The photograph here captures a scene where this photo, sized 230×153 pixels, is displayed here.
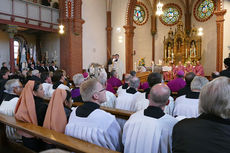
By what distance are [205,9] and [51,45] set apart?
12.2 metres

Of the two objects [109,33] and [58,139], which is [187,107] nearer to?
[58,139]

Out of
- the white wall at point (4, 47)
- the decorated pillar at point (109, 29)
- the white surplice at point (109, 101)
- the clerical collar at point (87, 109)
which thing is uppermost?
the decorated pillar at point (109, 29)

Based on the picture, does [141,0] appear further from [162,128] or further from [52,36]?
[162,128]

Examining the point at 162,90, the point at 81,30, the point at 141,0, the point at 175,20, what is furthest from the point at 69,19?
the point at 162,90

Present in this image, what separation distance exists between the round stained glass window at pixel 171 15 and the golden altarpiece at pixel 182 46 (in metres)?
1.51

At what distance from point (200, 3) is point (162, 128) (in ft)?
55.6

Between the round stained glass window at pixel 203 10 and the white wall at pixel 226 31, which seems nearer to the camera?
the white wall at pixel 226 31

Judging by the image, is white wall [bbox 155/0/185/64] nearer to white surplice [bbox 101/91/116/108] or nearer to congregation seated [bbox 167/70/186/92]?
congregation seated [bbox 167/70/186/92]

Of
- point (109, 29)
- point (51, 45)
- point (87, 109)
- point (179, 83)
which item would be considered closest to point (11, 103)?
point (87, 109)

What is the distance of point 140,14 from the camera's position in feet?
58.6

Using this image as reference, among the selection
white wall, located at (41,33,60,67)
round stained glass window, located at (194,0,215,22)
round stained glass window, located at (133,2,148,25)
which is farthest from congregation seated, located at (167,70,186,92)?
round stained glass window, located at (133,2,148,25)

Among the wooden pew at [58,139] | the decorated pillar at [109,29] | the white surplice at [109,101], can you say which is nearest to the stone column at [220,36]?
the decorated pillar at [109,29]

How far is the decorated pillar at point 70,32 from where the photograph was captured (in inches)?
487

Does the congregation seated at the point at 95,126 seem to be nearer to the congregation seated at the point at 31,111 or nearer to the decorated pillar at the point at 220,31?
the congregation seated at the point at 31,111
